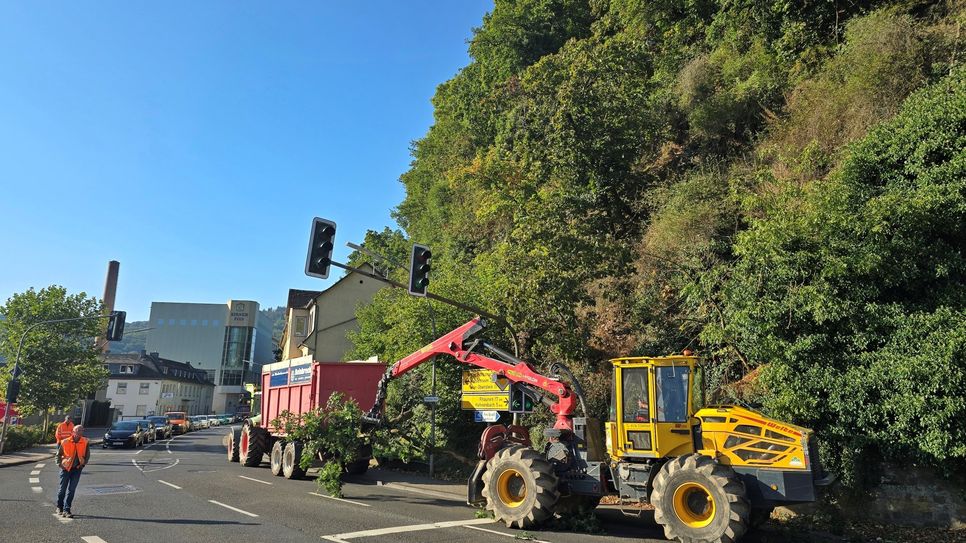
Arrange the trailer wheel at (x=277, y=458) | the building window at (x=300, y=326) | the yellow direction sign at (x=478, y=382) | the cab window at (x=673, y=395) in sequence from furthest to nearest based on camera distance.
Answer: the building window at (x=300, y=326)
the trailer wheel at (x=277, y=458)
the yellow direction sign at (x=478, y=382)
the cab window at (x=673, y=395)

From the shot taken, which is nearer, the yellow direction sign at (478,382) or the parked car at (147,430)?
the yellow direction sign at (478,382)

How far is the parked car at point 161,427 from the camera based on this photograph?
3806 cm

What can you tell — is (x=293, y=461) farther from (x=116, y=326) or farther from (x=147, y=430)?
(x=147, y=430)

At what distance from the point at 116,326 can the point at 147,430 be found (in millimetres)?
12043

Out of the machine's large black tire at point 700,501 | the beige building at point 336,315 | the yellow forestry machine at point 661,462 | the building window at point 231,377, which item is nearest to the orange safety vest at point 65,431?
the yellow forestry machine at point 661,462

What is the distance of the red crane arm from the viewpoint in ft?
35.9

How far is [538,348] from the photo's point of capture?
57.4 feet

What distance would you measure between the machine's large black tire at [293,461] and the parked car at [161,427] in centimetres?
2574

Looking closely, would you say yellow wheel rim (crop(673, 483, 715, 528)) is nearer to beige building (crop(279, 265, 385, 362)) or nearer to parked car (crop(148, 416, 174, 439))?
parked car (crop(148, 416, 174, 439))

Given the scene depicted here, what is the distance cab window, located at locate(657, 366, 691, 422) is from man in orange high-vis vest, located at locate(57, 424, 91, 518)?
33.0ft

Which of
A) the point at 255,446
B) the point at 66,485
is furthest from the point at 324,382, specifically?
the point at 66,485

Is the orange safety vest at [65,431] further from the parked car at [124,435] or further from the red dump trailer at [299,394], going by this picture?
the parked car at [124,435]

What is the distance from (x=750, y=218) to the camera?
14.8 meters

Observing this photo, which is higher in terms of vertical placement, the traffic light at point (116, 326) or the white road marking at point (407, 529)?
the traffic light at point (116, 326)
